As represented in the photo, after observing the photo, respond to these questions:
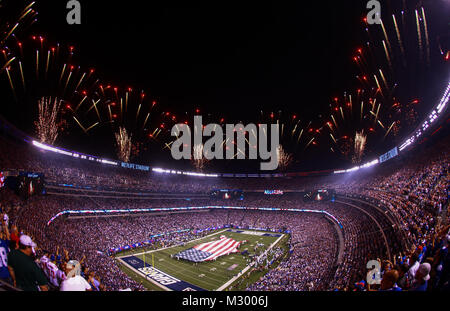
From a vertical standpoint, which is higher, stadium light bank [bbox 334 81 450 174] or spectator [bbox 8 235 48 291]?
stadium light bank [bbox 334 81 450 174]

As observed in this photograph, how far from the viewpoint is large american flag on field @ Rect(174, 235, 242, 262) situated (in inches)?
1225

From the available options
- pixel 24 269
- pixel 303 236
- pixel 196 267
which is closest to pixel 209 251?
pixel 196 267

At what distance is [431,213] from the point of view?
16.0 m

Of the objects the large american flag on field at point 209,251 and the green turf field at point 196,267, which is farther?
the large american flag on field at point 209,251

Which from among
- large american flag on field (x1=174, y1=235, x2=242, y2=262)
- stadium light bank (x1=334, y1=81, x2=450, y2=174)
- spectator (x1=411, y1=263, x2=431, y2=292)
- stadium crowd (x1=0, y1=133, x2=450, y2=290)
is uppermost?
stadium light bank (x1=334, y1=81, x2=450, y2=174)

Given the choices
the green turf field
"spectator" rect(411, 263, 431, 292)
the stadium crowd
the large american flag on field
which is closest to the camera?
"spectator" rect(411, 263, 431, 292)

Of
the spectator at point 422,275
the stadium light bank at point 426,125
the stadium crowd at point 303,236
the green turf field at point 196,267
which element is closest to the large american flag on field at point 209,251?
the green turf field at point 196,267

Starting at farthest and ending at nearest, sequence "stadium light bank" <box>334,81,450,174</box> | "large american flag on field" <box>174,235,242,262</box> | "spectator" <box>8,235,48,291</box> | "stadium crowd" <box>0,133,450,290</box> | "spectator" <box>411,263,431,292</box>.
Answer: "large american flag on field" <box>174,235,242,262</box> → "stadium light bank" <box>334,81,450,174</box> → "stadium crowd" <box>0,133,450,290</box> → "spectator" <box>8,235,48,291</box> → "spectator" <box>411,263,431,292</box>

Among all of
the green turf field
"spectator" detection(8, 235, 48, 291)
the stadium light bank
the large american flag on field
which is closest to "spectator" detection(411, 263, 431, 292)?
"spectator" detection(8, 235, 48, 291)

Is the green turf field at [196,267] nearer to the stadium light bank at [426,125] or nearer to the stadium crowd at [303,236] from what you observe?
the stadium crowd at [303,236]

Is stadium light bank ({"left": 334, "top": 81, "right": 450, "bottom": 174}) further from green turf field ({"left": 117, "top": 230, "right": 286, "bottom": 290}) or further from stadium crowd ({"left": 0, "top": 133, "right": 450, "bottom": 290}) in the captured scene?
green turf field ({"left": 117, "top": 230, "right": 286, "bottom": 290})

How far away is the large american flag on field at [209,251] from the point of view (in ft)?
102

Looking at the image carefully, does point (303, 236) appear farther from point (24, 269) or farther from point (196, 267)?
point (24, 269)
